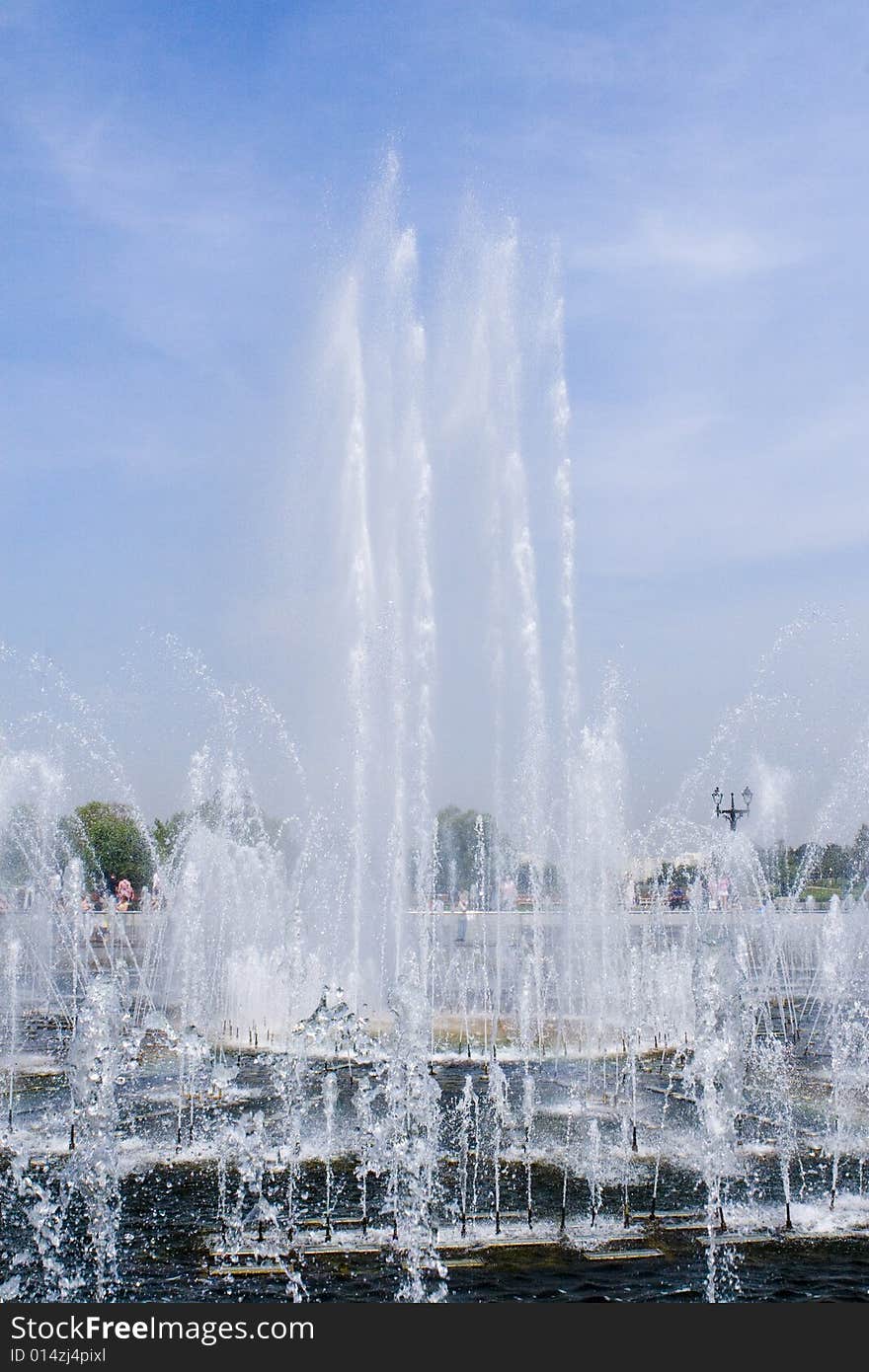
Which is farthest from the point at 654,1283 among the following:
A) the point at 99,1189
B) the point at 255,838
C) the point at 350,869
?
the point at 255,838

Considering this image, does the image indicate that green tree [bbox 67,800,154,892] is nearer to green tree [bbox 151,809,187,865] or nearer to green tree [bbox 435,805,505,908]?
green tree [bbox 151,809,187,865]

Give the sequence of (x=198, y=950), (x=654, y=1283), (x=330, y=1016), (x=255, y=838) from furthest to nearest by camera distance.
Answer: (x=255, y=838) → (x=198, y=950) → (x=330, y=1016) → (x=654, y=1283)

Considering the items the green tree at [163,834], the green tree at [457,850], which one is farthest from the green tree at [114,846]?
the green tree at [457,850]

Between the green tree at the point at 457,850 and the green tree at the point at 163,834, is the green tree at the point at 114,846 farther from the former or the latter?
the green tree at the point at 457,850

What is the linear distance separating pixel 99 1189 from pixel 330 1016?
9.09 m

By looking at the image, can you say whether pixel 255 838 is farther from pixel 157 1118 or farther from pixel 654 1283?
pixel 654 1283

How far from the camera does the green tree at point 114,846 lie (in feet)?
232

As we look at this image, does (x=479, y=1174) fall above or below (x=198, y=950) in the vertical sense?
below

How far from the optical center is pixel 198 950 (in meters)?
26.5

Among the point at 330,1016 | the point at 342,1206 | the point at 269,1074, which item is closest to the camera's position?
the point at 342,1206

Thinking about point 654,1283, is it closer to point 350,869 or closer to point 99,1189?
point 99,1189

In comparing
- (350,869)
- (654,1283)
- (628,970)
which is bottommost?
(654,1283)

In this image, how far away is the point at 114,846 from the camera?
72875 millimetres

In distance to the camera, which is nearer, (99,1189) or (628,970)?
(99,1189)
